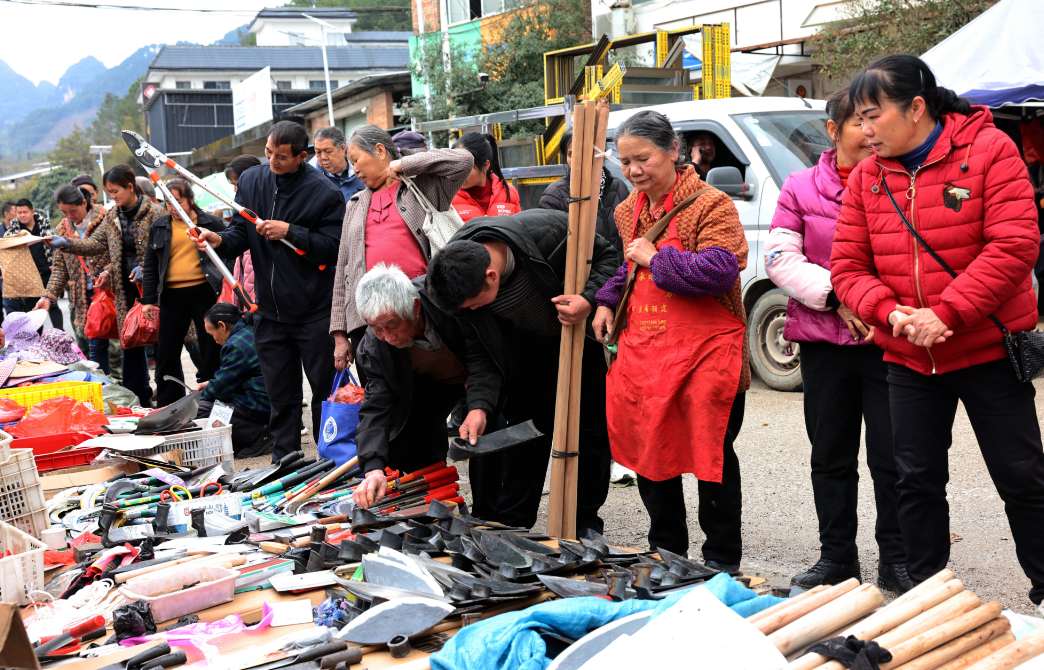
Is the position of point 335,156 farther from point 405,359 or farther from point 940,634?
point 940,634

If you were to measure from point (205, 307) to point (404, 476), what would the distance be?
3.57m

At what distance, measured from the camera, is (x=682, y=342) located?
10.3ft

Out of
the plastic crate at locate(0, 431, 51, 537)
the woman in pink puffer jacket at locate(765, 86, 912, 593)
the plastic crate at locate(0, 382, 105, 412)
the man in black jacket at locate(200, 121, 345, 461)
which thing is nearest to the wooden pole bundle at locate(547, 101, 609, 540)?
the woman in pink puffer jacket at locate(765, 86, 912, 593)

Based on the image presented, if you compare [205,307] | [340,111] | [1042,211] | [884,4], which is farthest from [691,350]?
[340,111]

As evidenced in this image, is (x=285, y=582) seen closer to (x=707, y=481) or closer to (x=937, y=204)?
(x=707, y=481)

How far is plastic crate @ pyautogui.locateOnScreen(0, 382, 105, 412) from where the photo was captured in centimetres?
558

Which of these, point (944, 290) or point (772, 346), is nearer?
point (944, 290)

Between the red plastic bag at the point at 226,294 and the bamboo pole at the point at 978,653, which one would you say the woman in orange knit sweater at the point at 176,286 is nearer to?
the red plastic bag at the point at 226,294

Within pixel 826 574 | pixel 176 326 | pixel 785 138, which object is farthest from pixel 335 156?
pixel 826 574

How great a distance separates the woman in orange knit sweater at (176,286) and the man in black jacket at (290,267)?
3.98 ft

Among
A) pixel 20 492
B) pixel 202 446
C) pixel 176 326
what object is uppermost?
pixel 176 326

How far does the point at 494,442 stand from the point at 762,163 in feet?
13.5

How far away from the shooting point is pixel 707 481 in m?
3.21

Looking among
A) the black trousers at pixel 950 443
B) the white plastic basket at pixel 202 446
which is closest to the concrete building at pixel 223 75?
the white plastic basket at pixel 202 446
